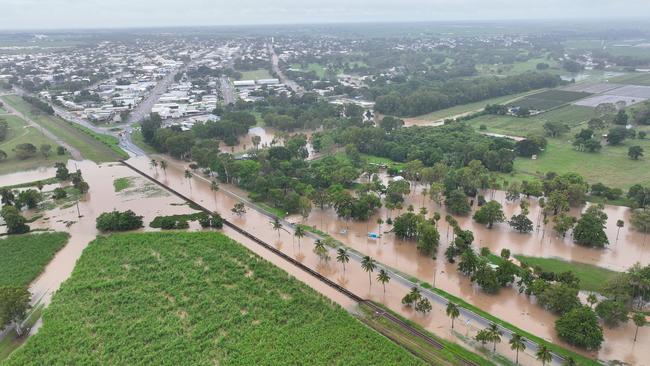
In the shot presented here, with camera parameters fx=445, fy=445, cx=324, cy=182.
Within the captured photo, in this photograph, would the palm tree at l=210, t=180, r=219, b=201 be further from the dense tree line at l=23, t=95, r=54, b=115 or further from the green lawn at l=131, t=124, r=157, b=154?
the dense tree line at l=23, t=95, r=54, b=115

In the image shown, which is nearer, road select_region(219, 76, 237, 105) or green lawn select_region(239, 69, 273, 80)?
road select_region(219, 76, 237, 105)

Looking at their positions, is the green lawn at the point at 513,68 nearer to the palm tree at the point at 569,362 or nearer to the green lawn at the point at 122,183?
the green lawn at the point at 122,183

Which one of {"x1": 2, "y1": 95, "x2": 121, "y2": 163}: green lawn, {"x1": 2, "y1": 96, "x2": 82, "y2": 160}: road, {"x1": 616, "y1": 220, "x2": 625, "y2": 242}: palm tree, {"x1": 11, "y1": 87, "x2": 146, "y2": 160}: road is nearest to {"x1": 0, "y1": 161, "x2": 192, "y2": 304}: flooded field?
{"x1": 2, "y1": 95, "x2": 121, "y2": 163}: green lawn

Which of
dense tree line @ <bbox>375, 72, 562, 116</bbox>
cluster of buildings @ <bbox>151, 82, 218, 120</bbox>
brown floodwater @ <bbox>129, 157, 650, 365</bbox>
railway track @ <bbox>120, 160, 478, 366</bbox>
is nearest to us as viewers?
railway track @ <bbox>120, 160, 478, 366</bbox>

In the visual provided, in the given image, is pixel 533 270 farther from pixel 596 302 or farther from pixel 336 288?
pixel 336 288

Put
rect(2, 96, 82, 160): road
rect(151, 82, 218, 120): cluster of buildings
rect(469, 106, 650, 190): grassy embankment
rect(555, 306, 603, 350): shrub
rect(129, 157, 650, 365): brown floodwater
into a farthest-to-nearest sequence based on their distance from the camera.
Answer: rect(151, 82, 218, 120): cluster of buildings, rect(2, 96, 82, 160): road, rect(469, 106, 650, 190): grassy embankment, rect(129, 157, 650, 365): brown floodwater, rect(555, 306, 603, 350): shrub

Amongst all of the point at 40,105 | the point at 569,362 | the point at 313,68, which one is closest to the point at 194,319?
the point at 569,362

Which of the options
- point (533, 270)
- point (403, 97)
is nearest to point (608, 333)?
point (533, 270)
